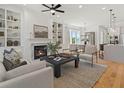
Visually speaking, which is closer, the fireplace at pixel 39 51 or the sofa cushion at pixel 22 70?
the sofa cushion at pixel 22 70

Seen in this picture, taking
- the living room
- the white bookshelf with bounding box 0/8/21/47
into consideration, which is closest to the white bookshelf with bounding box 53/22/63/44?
the living room

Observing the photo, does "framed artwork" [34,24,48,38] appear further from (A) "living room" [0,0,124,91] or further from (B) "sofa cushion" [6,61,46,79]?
(B) "sofa cushion" [6,61,46,79]

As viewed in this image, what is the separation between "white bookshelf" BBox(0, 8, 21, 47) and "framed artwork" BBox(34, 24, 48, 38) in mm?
1001

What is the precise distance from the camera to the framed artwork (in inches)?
237

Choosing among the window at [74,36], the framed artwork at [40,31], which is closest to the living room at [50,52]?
the framed artwork at [40,31]

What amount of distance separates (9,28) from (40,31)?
178cm

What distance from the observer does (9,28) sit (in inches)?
191

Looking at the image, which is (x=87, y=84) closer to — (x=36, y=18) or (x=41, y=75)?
(x=41, y=75)

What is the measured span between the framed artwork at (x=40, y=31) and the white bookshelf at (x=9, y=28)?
100cm

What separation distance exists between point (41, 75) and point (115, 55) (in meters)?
4.93

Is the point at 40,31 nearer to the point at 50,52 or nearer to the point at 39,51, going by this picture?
the point at 39,51

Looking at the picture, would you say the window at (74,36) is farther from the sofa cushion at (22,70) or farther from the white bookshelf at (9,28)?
the sofa cushion at (22,70)

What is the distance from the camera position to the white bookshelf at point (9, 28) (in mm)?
4602
